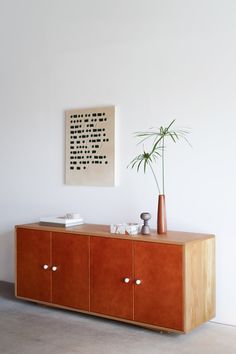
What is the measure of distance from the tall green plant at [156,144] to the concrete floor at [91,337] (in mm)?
1109

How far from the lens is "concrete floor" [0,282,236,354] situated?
311 cm

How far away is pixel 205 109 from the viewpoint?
367cm

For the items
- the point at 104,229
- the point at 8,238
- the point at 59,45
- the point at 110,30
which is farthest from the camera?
the point at 8,238

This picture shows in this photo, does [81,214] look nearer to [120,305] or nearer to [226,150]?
[120,305]

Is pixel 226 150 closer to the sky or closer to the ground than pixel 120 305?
closer to the sky

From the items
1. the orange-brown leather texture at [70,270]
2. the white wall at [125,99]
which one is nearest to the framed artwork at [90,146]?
the white wall at [125,99]

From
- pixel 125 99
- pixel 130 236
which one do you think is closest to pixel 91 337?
pixel 130 236

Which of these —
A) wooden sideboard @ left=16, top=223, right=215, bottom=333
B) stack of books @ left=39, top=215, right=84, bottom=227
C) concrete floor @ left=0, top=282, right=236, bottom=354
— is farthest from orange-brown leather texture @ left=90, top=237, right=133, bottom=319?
stack of books @ left=39, top=215, right=84, bottom=227

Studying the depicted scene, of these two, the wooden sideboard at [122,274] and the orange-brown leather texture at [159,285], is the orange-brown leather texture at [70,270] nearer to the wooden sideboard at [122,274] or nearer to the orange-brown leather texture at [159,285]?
the wooden sideboard at [122,274]

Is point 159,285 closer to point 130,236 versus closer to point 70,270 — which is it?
point 130,236

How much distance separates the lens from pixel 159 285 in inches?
132

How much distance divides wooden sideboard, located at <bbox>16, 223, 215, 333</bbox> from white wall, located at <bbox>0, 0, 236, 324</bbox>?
298 mm

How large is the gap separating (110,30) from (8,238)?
7.46 ft

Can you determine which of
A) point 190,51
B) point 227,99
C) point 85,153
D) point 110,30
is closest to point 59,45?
point 110,30
